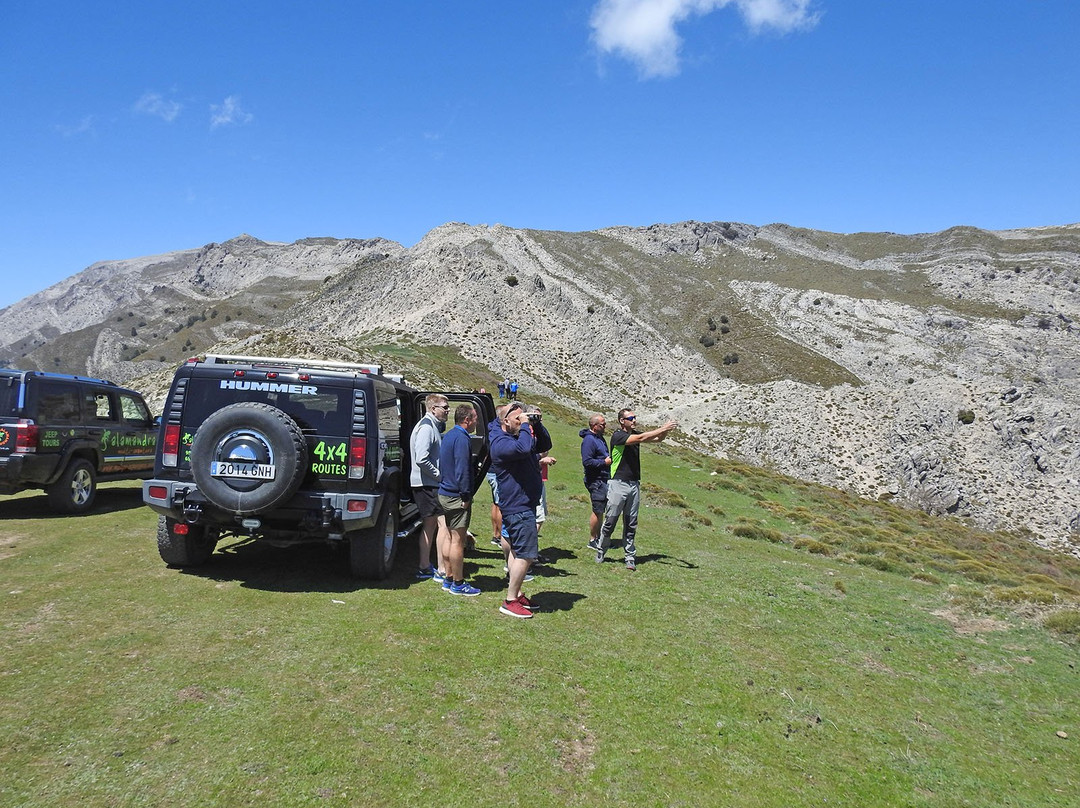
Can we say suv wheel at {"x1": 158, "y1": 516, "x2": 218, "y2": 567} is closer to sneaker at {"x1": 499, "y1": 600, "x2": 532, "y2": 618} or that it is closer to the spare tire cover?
the spare tire cover

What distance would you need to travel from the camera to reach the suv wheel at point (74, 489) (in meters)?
10.8

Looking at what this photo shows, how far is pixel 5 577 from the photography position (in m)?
7.35

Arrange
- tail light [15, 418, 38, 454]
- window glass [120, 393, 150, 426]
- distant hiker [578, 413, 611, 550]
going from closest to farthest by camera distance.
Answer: tail light [15, 418, 38, 454] → distant hiker [578, 413, 611, 550] → window glass [120, 393, 150, 426]

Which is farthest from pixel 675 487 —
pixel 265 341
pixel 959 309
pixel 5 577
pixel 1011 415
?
pixel 959 309

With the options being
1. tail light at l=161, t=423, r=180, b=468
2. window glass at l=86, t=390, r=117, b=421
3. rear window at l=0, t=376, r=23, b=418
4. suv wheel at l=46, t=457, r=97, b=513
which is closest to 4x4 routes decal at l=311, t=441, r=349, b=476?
tail light at l=161, t=423, r=180, b=468

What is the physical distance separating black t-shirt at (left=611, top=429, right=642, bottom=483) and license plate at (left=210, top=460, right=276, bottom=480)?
211 inches

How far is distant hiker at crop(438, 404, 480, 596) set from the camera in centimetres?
772

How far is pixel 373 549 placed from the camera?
26.1 ft

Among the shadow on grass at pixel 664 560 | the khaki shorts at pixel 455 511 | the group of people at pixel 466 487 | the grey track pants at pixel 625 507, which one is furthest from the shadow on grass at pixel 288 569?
the shadow on grass at pixel 664 560

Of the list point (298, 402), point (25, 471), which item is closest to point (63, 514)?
point (25, 471)

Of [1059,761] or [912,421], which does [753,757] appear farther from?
[912,421]

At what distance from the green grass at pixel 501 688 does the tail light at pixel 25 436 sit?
130 centimetres

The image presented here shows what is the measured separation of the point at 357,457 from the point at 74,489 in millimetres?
7380

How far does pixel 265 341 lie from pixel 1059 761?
4464 centimetres
